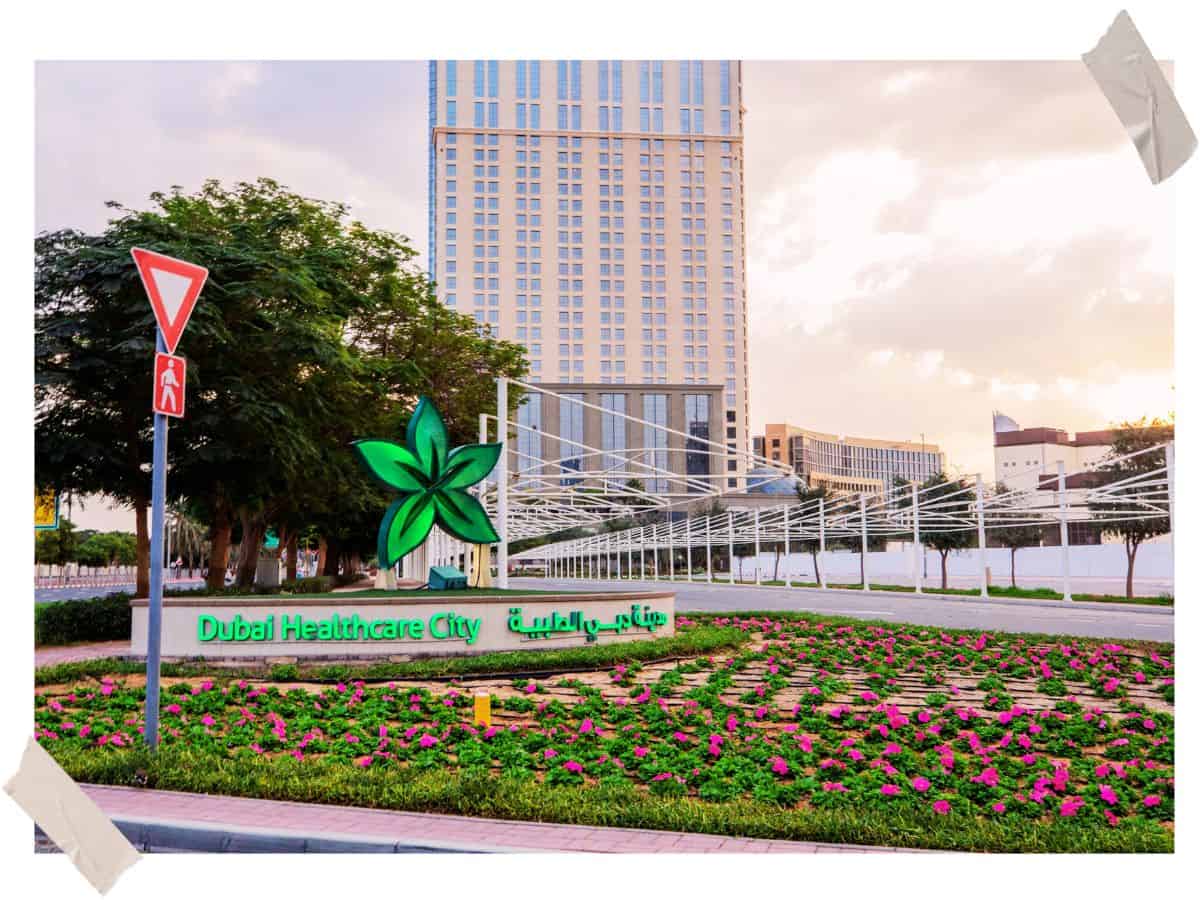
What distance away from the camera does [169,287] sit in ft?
20.3

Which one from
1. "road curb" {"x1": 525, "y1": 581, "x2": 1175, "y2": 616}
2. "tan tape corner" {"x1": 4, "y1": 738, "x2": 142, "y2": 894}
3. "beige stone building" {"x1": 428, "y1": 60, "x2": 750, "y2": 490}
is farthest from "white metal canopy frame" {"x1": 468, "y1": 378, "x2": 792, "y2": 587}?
"tan tape corner" {"x1": 4, "y1": 738, "x2": 142, "y2": 894}

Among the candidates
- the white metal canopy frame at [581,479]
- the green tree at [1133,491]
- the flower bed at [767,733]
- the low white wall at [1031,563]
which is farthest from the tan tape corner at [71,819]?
the green tree at [1133,491]

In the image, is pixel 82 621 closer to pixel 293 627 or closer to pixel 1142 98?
pixel 293 627

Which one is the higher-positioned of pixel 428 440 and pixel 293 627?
pixel 428 440

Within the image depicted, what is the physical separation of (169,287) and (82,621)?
10.5 m

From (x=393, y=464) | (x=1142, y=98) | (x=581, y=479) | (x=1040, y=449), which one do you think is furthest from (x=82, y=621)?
(x=581, y=479)

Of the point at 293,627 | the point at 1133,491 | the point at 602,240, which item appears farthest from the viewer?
the point at 602,240

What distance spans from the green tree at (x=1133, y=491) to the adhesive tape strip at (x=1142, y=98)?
1900cm

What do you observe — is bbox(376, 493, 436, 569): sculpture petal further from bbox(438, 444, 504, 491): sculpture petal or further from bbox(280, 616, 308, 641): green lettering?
bbox(280, 616, 308, 641): green lettering

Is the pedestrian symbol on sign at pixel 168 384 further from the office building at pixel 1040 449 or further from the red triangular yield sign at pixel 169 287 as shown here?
the office building at pixel 1040 449

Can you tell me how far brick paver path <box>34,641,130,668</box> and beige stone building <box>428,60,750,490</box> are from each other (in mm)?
38198

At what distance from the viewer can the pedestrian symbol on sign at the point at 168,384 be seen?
612 centimetres
